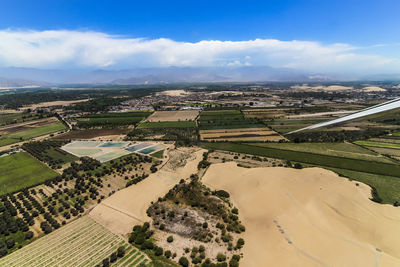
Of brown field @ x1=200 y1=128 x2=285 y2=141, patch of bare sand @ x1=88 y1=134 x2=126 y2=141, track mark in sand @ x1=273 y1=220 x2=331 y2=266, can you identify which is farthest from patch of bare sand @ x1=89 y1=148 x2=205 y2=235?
patch of bare sand @ x1=88 y1=134 x2=126 y2=141

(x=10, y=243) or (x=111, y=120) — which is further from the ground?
(x=111, y=120)

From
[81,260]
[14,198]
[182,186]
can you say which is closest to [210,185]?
[182,186]

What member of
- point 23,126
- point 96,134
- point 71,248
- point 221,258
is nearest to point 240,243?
point 221,258

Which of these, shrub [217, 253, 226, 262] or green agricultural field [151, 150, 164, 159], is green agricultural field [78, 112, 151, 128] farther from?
shrub [217, 253, 226, 262]

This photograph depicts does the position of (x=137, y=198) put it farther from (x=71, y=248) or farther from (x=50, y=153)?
(x=50, y=153)

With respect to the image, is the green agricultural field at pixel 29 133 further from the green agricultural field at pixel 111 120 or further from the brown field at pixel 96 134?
the brown field at pixel 96 134
